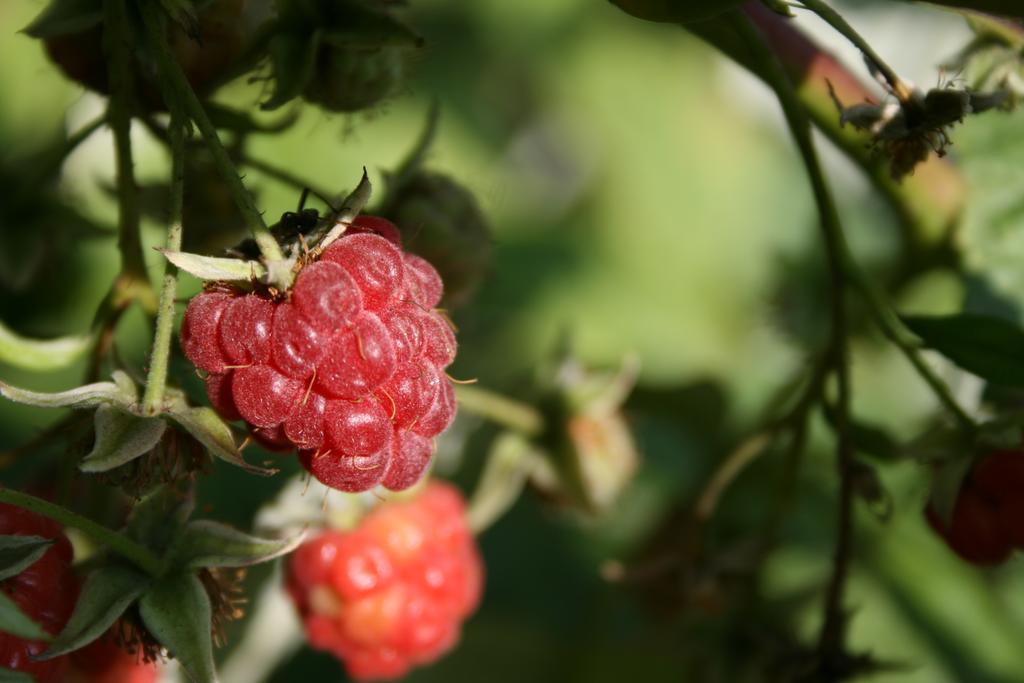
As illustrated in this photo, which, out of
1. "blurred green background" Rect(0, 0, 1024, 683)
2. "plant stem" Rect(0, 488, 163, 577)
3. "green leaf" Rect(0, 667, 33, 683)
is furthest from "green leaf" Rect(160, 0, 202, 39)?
"green leaf" Rect(0, 667, 33, 683)

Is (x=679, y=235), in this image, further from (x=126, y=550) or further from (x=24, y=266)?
(x=126, y=550)

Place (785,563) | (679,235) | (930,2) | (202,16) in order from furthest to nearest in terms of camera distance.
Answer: (679,235) → (785,563) → (202,16) → (930,2)

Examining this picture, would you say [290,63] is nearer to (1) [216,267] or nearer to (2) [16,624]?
(1) [216,267]

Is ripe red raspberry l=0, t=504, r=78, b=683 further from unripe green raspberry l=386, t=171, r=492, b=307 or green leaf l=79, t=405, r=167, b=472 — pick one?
unripe green raspberry l=386, t=171, r=492, b=307

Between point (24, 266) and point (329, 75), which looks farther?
point (24, 266)

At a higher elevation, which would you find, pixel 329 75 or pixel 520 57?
pixel 329 75

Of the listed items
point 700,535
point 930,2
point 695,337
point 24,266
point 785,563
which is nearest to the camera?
point 930,2

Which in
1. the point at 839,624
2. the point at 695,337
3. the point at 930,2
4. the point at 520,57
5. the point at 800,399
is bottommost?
the point at 695,337

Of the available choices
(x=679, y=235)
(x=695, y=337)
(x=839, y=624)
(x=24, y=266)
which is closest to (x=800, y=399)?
(x=839, y=624)
